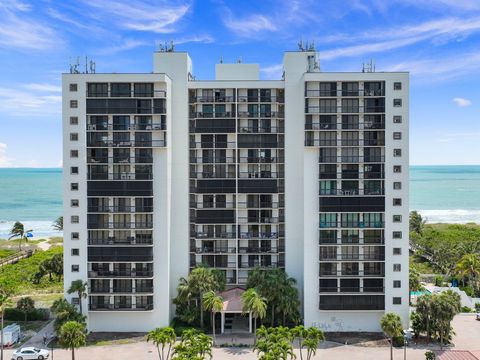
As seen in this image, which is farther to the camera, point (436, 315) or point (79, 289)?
point (79, 289)

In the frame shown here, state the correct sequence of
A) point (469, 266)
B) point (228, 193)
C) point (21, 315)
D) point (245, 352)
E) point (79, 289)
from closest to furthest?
1. point (245, 352)
2. point (79, 289)
3. point (228, 193)
4. point (21, 315)
5. point (469, 266)

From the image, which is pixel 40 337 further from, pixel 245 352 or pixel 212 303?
pixel 245 352

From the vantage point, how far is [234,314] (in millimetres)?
58000

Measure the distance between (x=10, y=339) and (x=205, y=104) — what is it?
3443cm

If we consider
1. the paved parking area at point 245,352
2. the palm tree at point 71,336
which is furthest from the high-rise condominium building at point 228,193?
the palm tree at point 71,336

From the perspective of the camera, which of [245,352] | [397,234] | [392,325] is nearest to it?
[392,325]

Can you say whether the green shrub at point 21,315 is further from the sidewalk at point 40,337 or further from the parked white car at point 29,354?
the parked white car at point 29,354

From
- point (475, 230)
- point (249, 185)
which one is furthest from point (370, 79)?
point (475, 230)

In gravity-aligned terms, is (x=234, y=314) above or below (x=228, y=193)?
below

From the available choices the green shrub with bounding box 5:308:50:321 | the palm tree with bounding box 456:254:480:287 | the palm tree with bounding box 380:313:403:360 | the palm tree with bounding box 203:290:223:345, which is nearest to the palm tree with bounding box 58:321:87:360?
the palm tree with bounding box 203:290:223:345

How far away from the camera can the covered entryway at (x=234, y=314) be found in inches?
2095

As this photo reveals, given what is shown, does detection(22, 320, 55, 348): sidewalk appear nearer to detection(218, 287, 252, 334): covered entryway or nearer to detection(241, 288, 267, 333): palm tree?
detection(218, 287, 252, 334): covered entryway

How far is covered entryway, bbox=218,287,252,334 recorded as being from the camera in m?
53.2

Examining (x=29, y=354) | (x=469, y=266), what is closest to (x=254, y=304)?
(x=29, y=354)
